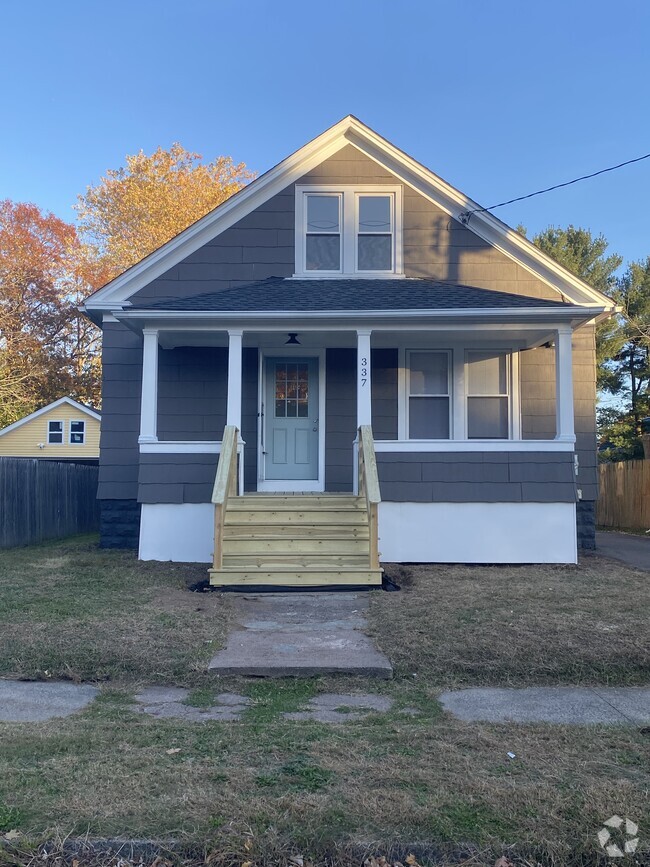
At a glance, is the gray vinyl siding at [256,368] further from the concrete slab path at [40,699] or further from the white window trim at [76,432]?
the white window trim at [76,432]

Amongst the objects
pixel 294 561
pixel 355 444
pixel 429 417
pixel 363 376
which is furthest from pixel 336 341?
pixel 294 561

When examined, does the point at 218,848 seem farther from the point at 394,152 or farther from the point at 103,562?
the point at 394,152

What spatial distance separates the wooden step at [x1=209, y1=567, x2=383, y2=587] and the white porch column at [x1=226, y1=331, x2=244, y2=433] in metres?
2.48

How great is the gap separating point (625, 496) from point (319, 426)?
11237mm

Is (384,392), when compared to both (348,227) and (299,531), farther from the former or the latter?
(299,531)

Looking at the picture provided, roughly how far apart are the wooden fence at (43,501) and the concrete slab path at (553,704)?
1023 cm

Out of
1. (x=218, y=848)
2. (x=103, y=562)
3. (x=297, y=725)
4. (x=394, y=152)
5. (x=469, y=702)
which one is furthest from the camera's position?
(x=394, y=152)

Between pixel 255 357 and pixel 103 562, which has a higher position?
pixel 255 357

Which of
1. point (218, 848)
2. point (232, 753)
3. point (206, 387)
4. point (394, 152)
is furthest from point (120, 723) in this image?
point (394, 152)

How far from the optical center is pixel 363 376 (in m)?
10.0

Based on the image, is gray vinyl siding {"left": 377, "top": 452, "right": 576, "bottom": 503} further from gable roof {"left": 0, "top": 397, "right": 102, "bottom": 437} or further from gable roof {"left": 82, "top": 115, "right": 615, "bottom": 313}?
gable roof {"left": 0, "top": 397, "right": 102, "bottom": 437}

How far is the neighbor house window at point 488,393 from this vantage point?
1138cm

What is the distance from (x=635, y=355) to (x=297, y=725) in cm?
2900

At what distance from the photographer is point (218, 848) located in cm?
286
